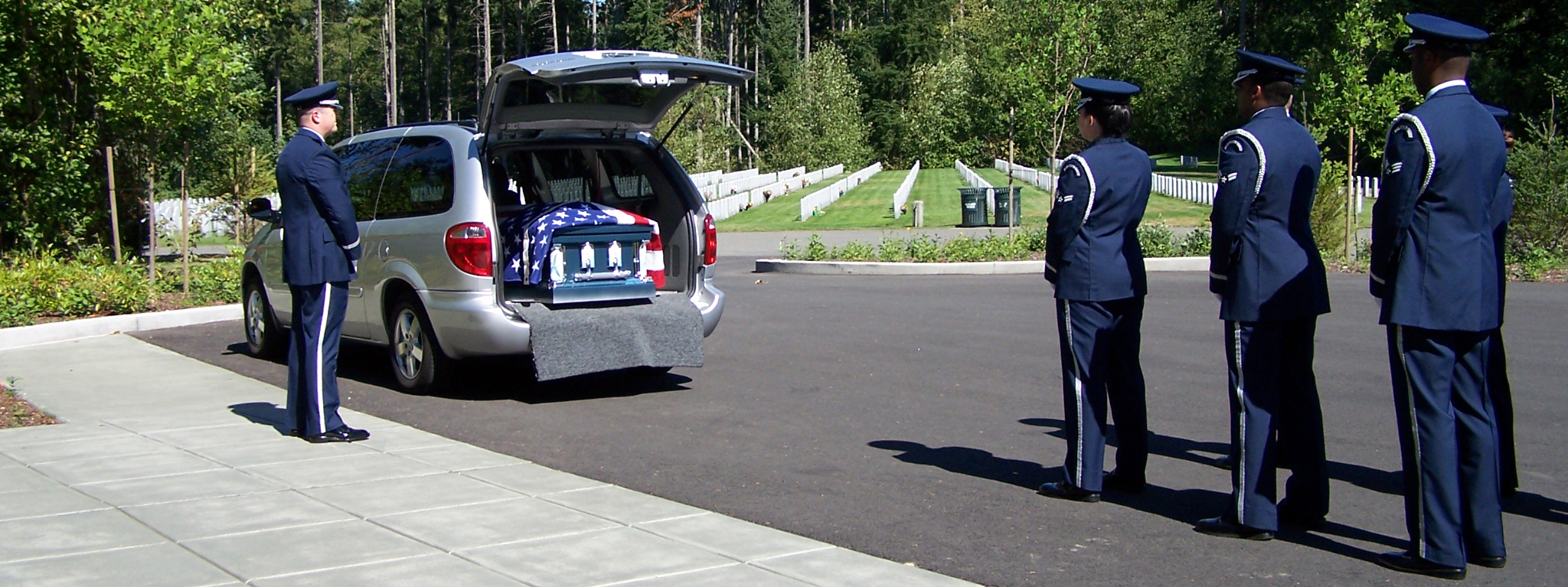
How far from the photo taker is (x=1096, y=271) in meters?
5.82

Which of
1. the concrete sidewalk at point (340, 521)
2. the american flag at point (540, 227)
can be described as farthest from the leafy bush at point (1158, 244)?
the concrete sidewalk at point (340, 521)

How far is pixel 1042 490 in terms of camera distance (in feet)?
19.8

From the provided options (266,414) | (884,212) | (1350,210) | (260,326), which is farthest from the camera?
(884,212)

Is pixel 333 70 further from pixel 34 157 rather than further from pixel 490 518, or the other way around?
pixel 490 518

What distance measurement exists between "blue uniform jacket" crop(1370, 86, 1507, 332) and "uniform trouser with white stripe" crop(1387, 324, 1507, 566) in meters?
0.10

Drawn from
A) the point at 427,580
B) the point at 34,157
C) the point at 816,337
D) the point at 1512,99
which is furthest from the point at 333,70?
the point at 427,580

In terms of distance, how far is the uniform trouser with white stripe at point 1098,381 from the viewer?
582 cm

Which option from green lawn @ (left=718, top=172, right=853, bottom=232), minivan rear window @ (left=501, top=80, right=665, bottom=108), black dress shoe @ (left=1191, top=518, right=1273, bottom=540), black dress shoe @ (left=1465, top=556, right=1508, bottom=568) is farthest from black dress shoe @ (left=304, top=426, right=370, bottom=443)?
green lawn @ (left=718, top=172, right=853, bottom=232)

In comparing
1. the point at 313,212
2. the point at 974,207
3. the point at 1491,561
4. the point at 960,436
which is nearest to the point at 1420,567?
the point at 1491,561

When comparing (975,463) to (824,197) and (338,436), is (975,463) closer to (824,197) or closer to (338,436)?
(338,436)

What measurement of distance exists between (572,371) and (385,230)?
1.72 m

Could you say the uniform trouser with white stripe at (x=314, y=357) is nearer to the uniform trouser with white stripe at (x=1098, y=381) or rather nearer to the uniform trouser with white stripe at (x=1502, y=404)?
the uniform trouser with white stripe at (x=1098, y=381)

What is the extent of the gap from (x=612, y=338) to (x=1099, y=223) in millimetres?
3723

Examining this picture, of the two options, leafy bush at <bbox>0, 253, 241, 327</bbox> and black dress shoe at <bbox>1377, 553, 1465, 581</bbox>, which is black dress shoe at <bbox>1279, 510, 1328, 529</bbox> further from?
leafy bush at <bbox>0, 253, 241, 327</bbox>
